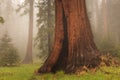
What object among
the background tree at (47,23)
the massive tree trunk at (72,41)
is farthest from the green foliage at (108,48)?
the massive tree trunk at (72,41)

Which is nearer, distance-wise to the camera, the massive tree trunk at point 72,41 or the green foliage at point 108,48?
the massive tree trunk at point 72,41

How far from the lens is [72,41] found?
11719mm

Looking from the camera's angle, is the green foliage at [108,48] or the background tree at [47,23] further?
the background tree at [47,23]

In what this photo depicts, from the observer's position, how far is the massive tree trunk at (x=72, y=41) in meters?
11.2

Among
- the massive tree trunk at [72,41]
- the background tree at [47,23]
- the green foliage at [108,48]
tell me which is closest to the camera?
the massive tree trunk at [72,41]

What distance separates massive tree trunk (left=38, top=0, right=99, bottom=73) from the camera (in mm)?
11239

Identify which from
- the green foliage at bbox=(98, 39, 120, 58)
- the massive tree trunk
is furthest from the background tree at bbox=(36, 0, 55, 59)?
the massive tree trunk

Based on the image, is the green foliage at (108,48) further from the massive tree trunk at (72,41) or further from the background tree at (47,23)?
the massive tree trunk at (72,41)

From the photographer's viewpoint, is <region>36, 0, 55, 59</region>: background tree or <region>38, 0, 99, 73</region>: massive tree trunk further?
<region>36, 0, 55, 59</region>: background tree

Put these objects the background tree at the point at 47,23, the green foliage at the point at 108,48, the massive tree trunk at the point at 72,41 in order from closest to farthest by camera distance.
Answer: the massive tree trunk at the point at 72,41 < the green foliage at the point at 108,48 < the background tree at the point at 47,23

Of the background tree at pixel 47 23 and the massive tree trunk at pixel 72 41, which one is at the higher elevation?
the background tree at pixel 47 23

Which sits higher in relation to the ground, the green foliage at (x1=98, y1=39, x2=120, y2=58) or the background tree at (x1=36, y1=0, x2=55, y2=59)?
the background tree at (x1=36, y1=0, x2=55, y2=59)

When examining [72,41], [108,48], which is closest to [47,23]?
[108,48]

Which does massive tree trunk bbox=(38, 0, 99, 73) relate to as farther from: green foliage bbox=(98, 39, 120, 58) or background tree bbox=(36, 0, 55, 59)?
background tree bbox=(36, 0, 55, 59)
